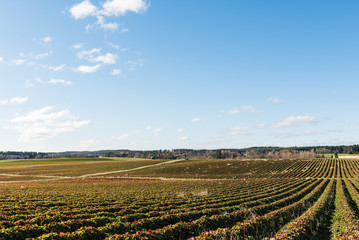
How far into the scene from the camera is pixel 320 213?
19.2 meters

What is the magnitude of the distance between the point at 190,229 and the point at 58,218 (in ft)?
29.1

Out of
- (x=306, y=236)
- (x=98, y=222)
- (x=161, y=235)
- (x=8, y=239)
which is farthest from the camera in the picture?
(x=98, y=222)

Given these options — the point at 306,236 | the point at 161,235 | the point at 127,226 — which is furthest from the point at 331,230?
the point at 127,226

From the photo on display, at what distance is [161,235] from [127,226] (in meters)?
2.75

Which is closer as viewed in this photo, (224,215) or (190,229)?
(190,229)

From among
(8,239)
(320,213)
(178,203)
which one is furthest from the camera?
(178,203)

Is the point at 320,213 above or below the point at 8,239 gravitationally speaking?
below

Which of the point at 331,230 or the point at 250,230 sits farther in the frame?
the point at 331,230

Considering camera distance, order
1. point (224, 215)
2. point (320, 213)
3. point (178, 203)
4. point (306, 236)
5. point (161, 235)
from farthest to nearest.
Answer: point (178, 203) < point (320, 213) < point (224, 215) < point (306, 236) < point (161, 235)

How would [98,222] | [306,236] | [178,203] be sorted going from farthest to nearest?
[178,203], [98,222], [306,236]

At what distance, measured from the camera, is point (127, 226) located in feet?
46.3

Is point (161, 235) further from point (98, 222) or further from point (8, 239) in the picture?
point (8, 239)

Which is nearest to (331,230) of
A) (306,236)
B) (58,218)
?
(306,236)

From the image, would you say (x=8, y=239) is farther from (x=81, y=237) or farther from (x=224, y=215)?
(x=224, y=215)
